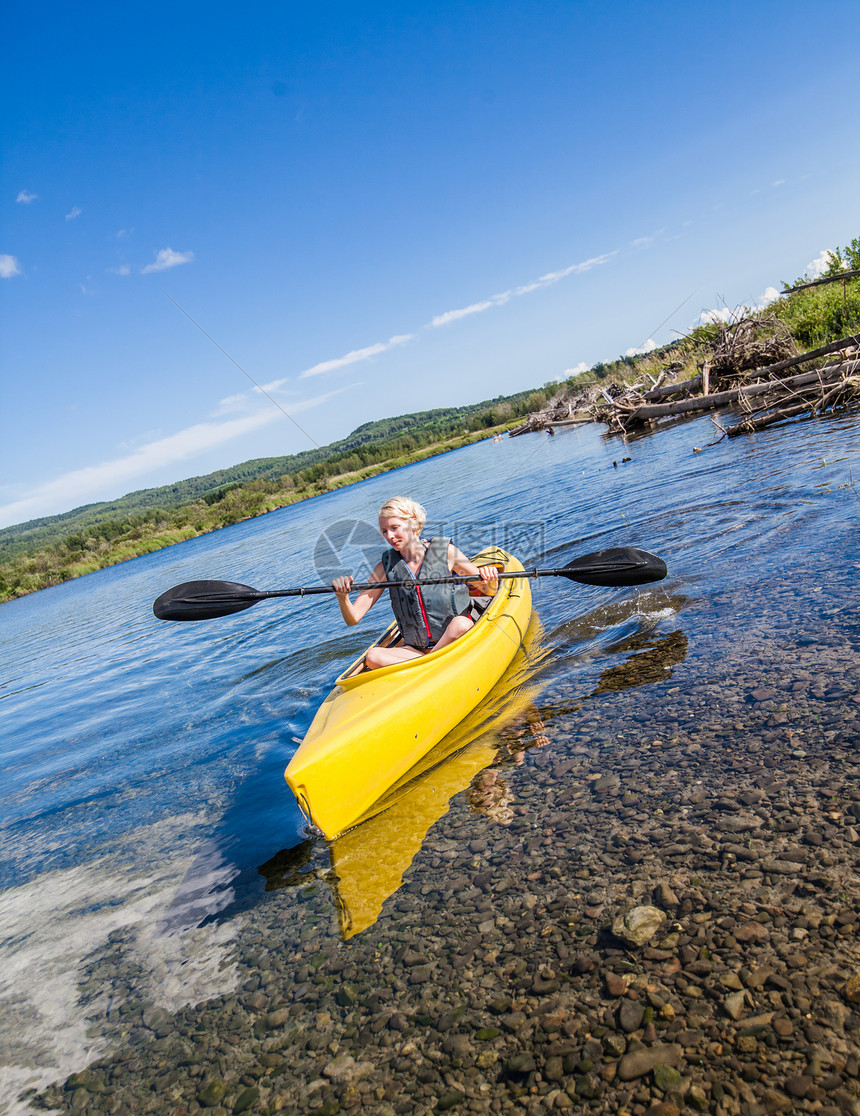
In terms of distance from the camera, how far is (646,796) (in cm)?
312

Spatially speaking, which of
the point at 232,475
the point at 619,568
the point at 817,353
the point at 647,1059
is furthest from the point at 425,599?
the point at 232,475

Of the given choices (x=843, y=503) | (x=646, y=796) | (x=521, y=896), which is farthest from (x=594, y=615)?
(x=521, y=896)

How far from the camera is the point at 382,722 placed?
3916 millimetres

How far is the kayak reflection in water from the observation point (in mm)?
5090

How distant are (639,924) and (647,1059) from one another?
20.5 inches

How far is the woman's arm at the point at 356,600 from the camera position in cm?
495

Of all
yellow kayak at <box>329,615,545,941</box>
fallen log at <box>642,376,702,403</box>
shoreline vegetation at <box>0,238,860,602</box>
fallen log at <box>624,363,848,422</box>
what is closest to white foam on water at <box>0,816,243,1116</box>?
yellow kayak at <box>329,615,545,941</box>

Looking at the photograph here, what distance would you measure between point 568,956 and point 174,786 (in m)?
4.10

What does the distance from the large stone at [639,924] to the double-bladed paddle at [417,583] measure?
2924mm

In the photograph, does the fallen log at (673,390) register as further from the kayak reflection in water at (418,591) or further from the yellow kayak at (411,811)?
the yellow kayak at (411,811)

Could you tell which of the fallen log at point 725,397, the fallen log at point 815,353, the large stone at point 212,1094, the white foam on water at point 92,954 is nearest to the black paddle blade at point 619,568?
the white foam on water at point 92,954

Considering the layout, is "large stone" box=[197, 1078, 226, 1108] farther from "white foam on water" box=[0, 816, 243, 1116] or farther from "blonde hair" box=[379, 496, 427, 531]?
"blonde hair" box=[379, 496, 427, 531]

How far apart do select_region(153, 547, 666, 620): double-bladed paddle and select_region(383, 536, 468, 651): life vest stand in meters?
0.08

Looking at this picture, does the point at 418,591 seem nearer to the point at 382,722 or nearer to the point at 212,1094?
the point at 382,722
